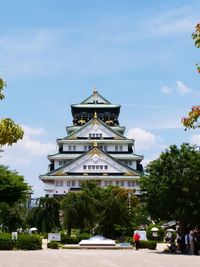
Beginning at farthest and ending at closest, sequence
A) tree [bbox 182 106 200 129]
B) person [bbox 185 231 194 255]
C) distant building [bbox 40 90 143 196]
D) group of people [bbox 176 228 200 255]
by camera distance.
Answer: distant building [bbox 40 90 143 196], group of people [bbox 176 228 200 255], person [bbox 185 231 194 255], tree [bbox 182 106 200 129]

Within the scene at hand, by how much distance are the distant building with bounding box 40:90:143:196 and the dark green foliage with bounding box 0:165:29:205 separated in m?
26.8

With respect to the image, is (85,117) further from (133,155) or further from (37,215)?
(37,215)

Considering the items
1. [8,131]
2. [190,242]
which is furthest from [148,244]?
[8,131]

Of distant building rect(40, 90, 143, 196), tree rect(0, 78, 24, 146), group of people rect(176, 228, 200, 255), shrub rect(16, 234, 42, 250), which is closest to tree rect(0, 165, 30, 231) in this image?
shrub rect(16, 234, 42, 250)

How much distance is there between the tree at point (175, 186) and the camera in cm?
3103

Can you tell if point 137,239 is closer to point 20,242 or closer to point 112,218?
point 20,242

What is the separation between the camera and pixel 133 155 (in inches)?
3570

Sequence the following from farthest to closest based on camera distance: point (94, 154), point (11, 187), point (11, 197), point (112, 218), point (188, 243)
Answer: point (94, 154)
point (11, 197)
point (11, 187)
point (112, 218)
point (188, 243)

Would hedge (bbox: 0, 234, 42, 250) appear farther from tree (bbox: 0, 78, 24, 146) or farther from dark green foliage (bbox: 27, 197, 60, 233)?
tree (bbox: 0, 78, 24, 146)

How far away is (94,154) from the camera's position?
85.3 m

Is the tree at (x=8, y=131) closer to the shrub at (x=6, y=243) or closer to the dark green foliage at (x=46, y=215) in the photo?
the shrub at (x=6, y=243)

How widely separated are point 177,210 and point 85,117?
6818 cm

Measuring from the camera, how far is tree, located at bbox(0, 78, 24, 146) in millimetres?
11539

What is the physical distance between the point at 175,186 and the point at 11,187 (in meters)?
27.6
